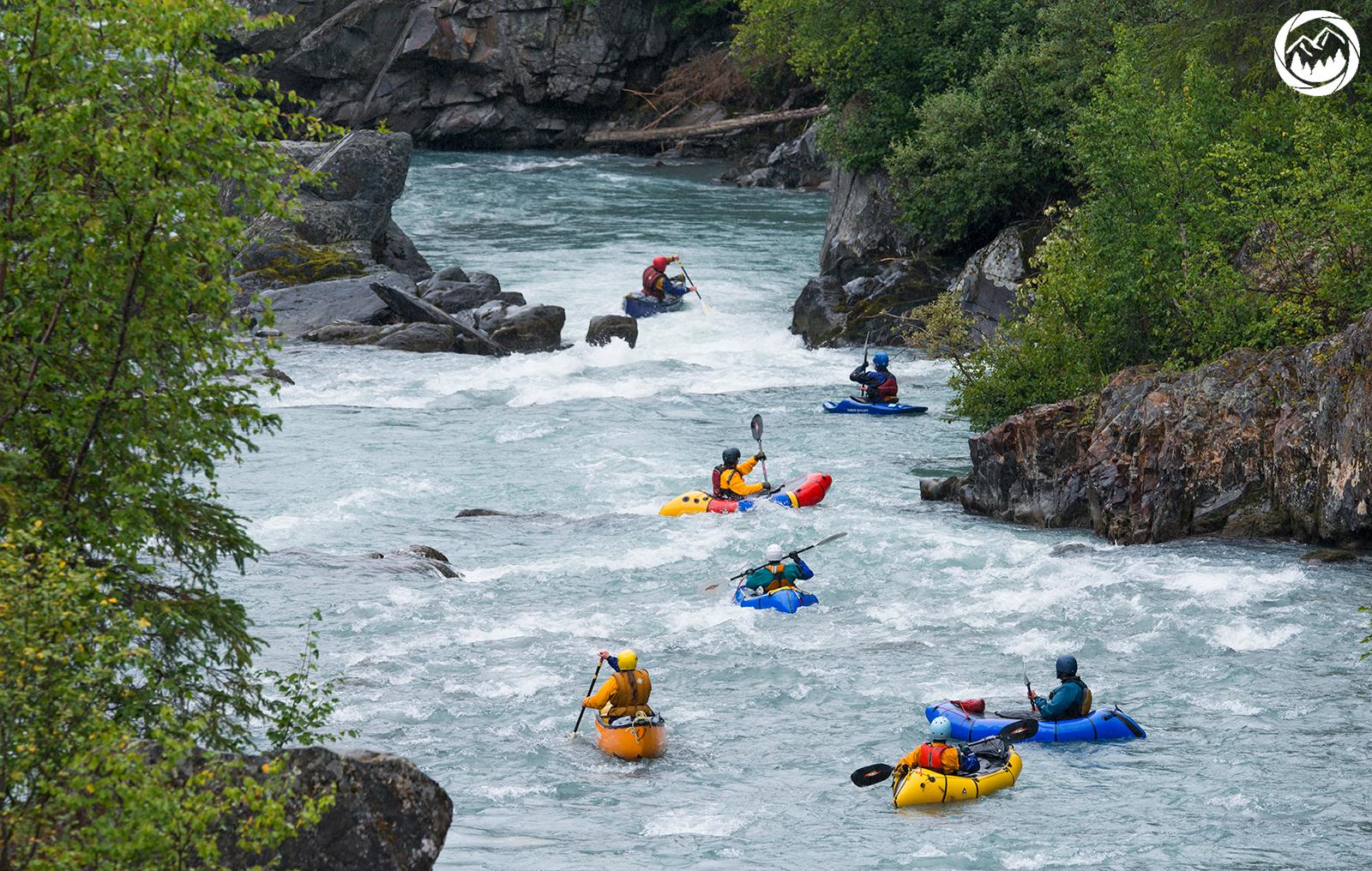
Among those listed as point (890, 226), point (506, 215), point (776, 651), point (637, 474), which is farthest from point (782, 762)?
point (506, 215)

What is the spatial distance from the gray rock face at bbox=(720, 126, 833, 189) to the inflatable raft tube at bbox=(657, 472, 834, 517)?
34.7 metres

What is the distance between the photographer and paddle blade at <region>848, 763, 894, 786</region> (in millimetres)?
14930

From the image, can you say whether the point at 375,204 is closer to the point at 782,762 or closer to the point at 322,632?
the point at 322,632

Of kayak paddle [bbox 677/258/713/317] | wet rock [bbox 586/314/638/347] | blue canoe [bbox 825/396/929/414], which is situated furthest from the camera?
kayak paddle [bbox 677/258/713/317]

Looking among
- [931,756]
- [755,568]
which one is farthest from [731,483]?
[931,756]

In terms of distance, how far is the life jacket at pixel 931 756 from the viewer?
1509cm

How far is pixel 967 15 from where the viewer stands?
41.2 metres

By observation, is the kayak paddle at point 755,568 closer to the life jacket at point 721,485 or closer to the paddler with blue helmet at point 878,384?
the life jacket at point 721,485

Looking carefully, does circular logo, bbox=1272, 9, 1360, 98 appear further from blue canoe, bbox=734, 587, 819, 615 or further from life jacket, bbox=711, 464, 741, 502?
blue canoe, bbox=734, 587, 819, 615

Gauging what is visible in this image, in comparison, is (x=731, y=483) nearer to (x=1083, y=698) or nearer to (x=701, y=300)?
(x=1083, y=698)

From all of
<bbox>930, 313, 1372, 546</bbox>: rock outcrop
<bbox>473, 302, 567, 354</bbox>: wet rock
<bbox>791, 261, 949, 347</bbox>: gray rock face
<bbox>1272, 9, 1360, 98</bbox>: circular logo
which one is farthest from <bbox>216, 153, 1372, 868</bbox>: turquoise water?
<bbox>1272, 9, 1360, 98</bbox>: circular logo

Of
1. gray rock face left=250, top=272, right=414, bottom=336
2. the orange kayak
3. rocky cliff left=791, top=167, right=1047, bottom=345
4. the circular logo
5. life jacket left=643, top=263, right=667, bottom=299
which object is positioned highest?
the circular logo

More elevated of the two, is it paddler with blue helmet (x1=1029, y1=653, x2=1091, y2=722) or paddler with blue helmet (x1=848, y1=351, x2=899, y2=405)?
paddler with blue helmet (x1=848, y1=351, x2=899, y2=405)

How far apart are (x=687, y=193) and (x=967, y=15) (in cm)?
1805
